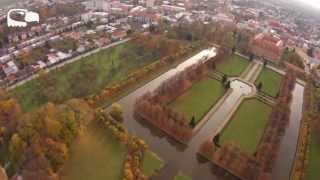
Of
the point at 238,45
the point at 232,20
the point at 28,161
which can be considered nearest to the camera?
the point at 28,161

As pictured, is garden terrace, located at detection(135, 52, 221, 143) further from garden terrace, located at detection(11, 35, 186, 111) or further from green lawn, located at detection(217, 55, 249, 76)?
green lawn, located at detection(217, 55, 249, 76)

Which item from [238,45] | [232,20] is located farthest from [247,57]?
[232,20]

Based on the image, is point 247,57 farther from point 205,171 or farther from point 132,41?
point 205,171

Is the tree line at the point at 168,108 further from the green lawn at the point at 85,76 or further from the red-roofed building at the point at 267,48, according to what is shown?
the red-roofed building at the point at 267,48

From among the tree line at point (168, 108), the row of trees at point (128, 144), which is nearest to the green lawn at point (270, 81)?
the tree line at point (168, 108)

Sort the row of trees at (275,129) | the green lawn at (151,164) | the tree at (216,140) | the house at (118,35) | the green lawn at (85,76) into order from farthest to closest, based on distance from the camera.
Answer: the house at (118,35)
the green lawn at (85,76)
the tree at (216,140)
the row of trees at (275,129)
the green lawn at (151,164)

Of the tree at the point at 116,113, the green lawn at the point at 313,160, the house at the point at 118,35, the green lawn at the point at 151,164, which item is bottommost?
the green lawn at the point at 313,160
